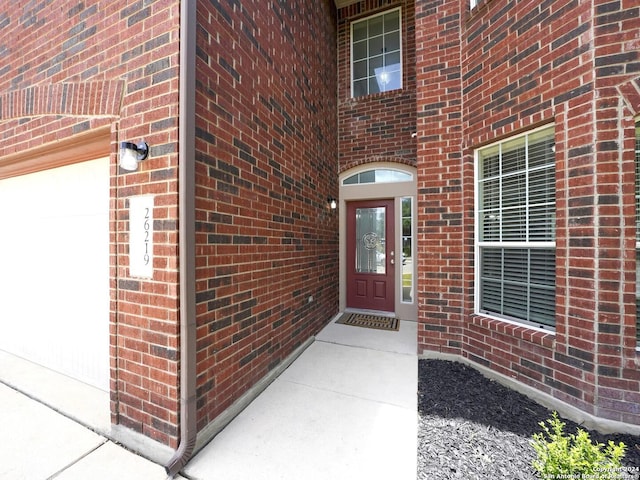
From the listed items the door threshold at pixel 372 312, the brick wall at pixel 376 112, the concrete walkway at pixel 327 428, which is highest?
the brick wall at pixel 376 112

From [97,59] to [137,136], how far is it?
0.87 meters

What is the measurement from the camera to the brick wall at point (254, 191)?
2084 mm

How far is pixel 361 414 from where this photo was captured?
2369 millimetres

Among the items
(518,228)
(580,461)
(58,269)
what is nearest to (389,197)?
(518,228)

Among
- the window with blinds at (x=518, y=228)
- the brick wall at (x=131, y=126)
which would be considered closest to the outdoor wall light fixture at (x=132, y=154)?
the brick wall at (x=131, y=126)

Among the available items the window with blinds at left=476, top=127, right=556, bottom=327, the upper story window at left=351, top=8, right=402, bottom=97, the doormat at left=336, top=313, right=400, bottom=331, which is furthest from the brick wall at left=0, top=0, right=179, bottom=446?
the upper story window at left=351, top=8, right=402, bottom=97

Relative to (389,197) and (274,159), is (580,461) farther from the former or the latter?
(389,197)

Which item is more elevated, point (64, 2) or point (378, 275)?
point (64, 2)

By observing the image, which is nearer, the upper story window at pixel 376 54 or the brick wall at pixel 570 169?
the brick wall at pixel 570 169

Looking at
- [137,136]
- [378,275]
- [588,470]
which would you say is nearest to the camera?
[588,470]

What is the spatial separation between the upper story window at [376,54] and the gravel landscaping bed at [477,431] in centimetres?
526

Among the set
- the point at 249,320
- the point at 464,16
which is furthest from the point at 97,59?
the point at 464,16

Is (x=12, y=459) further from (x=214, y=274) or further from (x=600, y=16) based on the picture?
(x=600, y=16)

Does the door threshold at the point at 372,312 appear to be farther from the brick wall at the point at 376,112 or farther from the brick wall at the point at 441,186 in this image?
the brick wall at the point at 376,112
